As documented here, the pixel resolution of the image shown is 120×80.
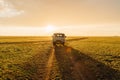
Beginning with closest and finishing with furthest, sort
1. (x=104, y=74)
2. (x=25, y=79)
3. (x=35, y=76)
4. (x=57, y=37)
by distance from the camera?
(x=25, y=79) → (x=35, y=76) → (x=104, y=74) → (x=57, y=37)

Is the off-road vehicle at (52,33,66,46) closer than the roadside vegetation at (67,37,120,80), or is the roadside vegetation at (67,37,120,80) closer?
the roadside vegetation at (67,37,120,80)

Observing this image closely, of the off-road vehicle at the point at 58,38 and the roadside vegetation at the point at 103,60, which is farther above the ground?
the off-road vehicle at the point at 58,38

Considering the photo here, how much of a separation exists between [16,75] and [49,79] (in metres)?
2.57

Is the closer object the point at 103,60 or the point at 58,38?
the point at 103,60

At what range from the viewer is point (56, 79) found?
13.6 metres

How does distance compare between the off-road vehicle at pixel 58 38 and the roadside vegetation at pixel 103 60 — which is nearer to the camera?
the roadside vegetation at pixel 103 60

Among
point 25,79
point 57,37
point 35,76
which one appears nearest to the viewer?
point 25,79

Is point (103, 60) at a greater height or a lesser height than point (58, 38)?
lesser

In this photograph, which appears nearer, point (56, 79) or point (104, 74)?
point (56, 79)

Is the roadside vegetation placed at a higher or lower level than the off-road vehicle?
lower

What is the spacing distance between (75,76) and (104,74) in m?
2.52

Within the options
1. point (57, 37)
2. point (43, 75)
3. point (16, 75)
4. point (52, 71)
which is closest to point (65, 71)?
point (52, 71)

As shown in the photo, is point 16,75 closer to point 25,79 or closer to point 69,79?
point 25,79

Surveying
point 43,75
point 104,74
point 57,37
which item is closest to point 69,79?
point 43,75
